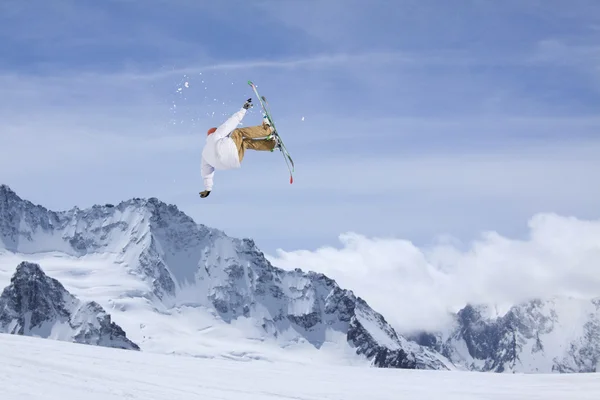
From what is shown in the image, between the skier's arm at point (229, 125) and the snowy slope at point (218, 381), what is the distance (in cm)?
573

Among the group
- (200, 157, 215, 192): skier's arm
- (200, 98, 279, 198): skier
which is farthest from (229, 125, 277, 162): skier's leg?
(200, 157, 215, 192): skier's arm

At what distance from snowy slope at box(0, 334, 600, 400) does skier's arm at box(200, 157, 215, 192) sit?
4663 millimetres

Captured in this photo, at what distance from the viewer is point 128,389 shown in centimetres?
1488

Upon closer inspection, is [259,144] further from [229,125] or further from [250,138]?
[229,125]

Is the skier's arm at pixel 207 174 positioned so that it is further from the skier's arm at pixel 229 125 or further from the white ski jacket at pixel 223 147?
the skier's arm at pixel 229 125

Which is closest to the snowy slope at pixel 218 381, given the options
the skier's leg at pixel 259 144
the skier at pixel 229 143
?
the skier at pixel 229 143

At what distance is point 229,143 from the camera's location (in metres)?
16.2

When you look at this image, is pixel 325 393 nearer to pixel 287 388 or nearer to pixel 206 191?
pixel 287 388

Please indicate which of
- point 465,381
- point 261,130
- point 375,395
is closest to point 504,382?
point 465,381

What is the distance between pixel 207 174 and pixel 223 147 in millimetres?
1248

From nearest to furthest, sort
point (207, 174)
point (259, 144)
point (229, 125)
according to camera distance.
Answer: point (229, 125) < point (207, 174) < point (259, 144)

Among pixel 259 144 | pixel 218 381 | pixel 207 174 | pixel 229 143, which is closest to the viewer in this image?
pixel 229 143

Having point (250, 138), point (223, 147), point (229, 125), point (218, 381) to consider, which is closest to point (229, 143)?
point (223, 147)

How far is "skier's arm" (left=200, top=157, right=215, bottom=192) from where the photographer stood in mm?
17109
